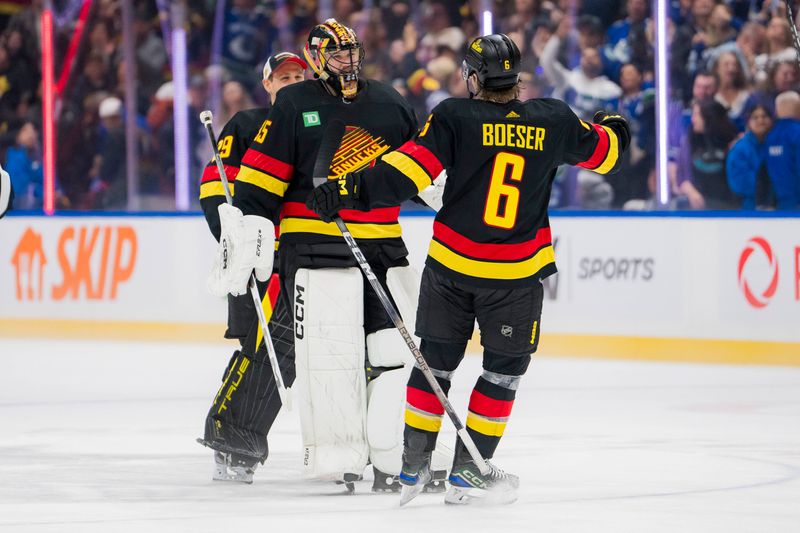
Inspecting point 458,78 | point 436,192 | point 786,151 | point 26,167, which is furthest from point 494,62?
point 26,167

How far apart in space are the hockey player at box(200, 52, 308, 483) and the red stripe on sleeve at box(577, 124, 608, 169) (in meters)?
0.85

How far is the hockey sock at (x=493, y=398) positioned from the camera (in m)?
3.76

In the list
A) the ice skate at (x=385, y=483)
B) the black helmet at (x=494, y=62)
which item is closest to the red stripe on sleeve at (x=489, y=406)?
the ice skate at (x=385, y=483)

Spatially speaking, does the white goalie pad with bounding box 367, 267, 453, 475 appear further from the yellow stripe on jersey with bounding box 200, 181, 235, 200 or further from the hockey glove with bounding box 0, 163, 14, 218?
the hockey glove with bounding box 0, 163, 14, 218

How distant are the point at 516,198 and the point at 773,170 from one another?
4232 mm

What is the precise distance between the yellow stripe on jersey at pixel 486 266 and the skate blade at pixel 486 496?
511 millimetres

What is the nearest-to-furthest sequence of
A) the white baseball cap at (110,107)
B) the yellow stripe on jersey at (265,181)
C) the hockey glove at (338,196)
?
the hockey glove at (338,196) < the yellow stripe on jersey at (265,181) < the white baseball cap at (110,107)

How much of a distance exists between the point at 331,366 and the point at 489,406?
498mm

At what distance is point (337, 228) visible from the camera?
13.4ft

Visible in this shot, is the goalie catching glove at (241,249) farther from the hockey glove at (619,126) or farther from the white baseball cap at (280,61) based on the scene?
the hockey glove at (619,126)

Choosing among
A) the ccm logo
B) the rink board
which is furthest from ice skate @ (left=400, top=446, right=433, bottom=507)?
the rink board

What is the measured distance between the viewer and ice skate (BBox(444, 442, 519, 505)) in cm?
377

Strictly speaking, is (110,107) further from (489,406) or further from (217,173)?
(489,406)

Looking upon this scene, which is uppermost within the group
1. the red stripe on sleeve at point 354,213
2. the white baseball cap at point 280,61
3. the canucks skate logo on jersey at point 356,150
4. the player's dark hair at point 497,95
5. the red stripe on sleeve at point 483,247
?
the white baseball cap at point 280,61
